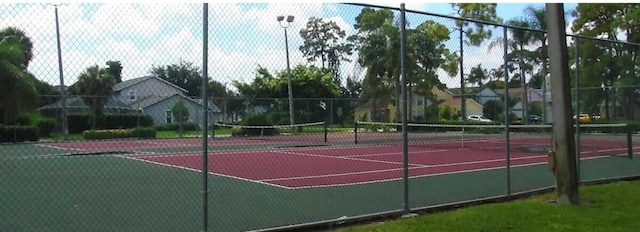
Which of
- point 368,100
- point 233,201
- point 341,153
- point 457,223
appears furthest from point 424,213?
point 341,153

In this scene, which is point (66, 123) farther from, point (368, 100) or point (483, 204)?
point (483, 204)

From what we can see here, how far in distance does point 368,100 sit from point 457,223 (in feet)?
9.46

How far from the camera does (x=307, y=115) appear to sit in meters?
9.23

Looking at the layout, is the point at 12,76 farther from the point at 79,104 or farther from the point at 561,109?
the point at 561,109

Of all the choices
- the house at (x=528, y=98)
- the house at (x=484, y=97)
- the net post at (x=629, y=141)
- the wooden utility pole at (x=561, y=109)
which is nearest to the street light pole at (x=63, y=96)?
the wooden utility pole at (x=561, y=109)

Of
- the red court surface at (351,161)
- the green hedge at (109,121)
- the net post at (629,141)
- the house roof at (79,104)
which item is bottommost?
the red court surface at (351,161)

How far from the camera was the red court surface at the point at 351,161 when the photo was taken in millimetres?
13659

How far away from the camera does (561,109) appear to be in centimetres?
912

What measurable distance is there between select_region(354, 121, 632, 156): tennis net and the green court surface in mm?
1036

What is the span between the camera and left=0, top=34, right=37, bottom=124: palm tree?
5.54 meters

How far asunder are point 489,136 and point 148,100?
16629 millimetres

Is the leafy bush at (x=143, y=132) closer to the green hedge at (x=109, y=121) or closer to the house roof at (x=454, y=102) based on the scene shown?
the green hedge at (x=109, y=121)

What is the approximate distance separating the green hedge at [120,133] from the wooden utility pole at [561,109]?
5.81 m

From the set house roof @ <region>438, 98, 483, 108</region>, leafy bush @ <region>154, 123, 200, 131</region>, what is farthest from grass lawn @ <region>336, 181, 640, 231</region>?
house roof @ <region>438, 98, 483, 108</region>
